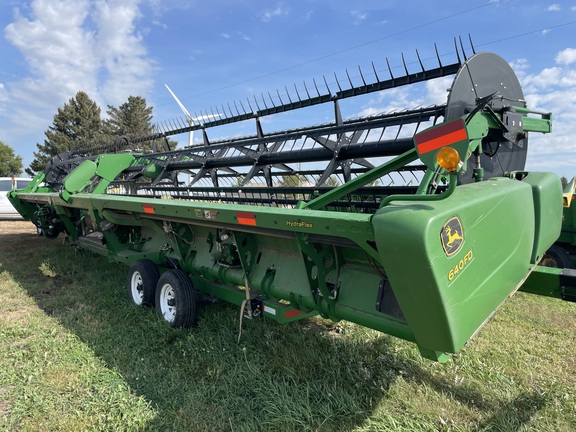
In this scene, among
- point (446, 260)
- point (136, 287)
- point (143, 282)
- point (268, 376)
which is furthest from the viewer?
point (136, 287)

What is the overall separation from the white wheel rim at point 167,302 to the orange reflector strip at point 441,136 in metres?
2.61

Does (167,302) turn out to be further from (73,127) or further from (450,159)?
(73,127)

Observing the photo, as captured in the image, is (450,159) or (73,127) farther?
(73,127)

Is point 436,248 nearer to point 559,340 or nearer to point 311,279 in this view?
→ point 311,279

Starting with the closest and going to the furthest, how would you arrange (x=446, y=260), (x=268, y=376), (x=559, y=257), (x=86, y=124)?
(x=446, y=260) → (x=268, y=376) → (x=559, y=257) → (x=86, y=124)

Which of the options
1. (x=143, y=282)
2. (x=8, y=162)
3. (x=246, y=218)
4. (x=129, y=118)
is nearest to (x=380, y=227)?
(x=246, y=218)

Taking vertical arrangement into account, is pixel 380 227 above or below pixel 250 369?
above

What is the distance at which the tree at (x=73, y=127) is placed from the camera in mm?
46594

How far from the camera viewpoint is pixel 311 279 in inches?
103

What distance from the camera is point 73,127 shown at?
4766cm

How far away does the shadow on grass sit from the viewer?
7.95 ft

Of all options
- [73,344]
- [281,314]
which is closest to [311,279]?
[281,314]

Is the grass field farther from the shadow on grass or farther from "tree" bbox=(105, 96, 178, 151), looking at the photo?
"tree" bbox=(105, 96, 178, 151)

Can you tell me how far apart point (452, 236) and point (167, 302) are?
2.87 metres
